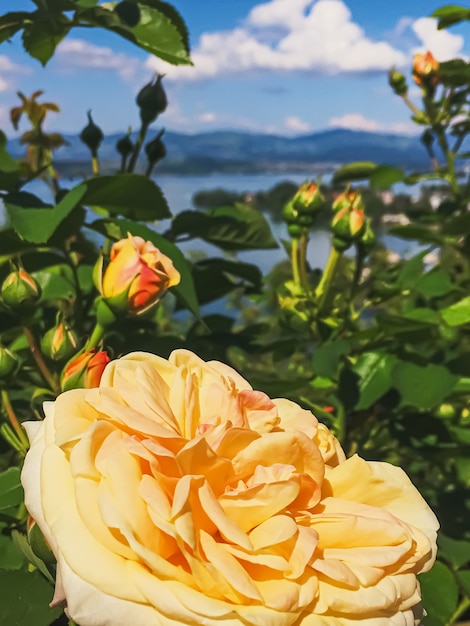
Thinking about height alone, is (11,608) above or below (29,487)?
below

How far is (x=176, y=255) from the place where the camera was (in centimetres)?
70

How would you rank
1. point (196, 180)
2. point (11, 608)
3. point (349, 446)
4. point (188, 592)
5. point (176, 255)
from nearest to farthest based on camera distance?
point (188, 592), point (11, 608), point (176, 255), point (349, 446), point (196, 180)

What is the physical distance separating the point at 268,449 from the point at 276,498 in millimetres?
26

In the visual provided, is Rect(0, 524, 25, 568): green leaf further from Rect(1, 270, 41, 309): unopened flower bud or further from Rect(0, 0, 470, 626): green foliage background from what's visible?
Rect(1, 270, 41, 309): unopened flower bud

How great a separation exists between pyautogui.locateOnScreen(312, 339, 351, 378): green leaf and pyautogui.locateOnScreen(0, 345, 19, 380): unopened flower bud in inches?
14.3

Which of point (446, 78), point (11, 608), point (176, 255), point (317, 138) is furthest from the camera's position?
point (317, 138)

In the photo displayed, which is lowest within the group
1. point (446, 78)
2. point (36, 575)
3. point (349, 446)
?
point (349, 446)

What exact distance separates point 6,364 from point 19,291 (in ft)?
0.25

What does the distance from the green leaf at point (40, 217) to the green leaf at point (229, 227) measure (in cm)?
20

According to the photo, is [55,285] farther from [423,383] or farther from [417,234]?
[417,234]

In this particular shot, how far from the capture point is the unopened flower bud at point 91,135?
3.13 ft

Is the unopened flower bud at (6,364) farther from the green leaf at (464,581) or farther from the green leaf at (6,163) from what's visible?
the green leaf at (464,581)

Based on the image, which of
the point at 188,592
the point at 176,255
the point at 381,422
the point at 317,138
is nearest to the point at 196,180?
the point at 381,422

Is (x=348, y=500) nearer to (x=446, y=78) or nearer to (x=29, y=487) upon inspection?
(x=29, y=487)
